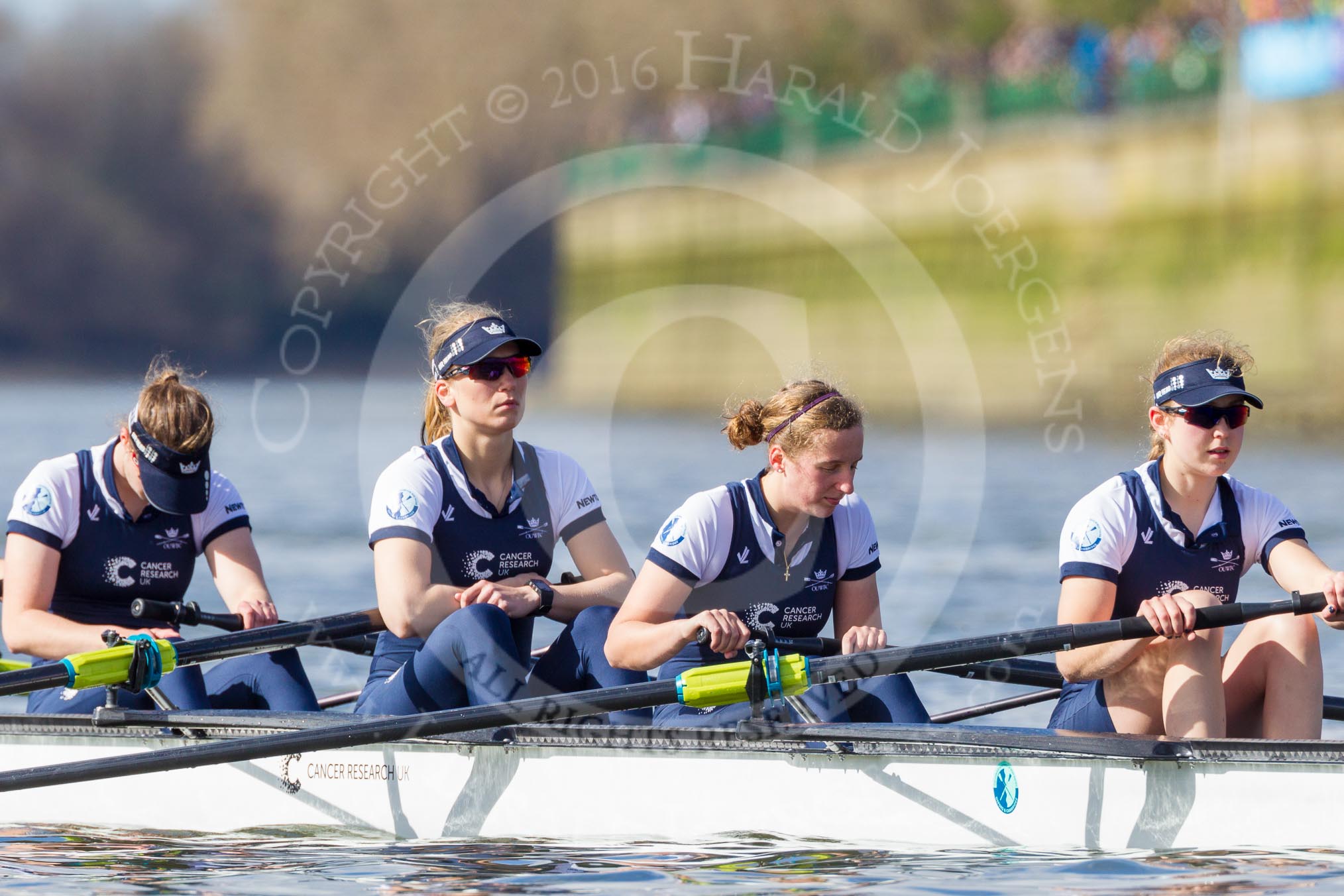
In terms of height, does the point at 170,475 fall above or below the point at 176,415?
below

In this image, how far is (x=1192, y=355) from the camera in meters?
4.84

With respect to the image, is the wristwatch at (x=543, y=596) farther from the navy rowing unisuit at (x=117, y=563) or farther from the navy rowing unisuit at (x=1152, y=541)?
the navy rowing unisuit at (x=1152, y=541)

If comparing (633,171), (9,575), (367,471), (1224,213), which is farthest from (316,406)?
(9,575)

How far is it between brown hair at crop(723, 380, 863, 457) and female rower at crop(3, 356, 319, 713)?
1809 mm

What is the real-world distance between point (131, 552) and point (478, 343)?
1577mm

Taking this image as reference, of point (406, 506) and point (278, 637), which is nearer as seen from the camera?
point (406, 506)

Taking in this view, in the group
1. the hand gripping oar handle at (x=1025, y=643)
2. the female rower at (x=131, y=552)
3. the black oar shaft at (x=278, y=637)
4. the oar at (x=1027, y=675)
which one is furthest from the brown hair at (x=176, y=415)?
the oar at (x=1027, y=675)

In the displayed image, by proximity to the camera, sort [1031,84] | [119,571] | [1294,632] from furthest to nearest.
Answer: [1031,84] < [119,571] < [1294,632]

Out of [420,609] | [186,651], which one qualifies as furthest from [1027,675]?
[186,651]

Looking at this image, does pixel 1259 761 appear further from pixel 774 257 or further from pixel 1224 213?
pixel 774 257

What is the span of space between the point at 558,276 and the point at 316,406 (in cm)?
657

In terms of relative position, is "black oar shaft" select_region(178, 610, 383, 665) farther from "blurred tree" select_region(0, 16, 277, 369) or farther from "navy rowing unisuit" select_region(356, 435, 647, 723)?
"blurred tree" select_region(0, 16, 277, 369)

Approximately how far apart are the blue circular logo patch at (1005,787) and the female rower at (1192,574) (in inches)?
12.2

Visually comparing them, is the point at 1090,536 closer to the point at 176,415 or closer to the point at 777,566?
the point at 777,566
